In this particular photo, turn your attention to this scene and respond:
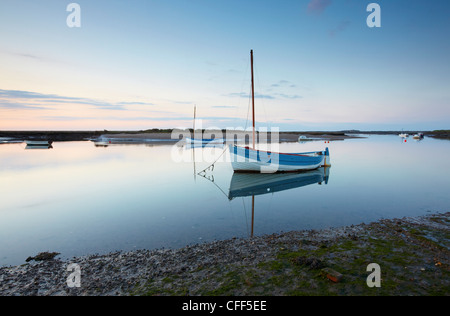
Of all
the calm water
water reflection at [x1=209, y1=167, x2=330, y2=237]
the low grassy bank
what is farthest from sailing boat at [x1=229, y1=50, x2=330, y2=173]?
the low grassy bank

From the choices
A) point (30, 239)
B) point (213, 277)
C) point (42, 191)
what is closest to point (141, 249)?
point (213, 277)

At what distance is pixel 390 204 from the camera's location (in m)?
14.5

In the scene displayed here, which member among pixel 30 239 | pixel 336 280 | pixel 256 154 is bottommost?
pixel 30 239

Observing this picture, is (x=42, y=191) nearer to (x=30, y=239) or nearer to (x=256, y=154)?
(x=30, y=239)

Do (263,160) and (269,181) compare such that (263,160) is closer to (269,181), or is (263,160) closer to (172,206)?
(269,181)

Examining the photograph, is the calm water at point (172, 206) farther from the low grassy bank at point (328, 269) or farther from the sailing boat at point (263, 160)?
the sailing boat at point (263, 160)

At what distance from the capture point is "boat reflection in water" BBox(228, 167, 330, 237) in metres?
18.3

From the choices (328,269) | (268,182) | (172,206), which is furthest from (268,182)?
(328,269)

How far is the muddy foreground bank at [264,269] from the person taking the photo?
5.86 m

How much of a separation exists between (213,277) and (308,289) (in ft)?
8.23

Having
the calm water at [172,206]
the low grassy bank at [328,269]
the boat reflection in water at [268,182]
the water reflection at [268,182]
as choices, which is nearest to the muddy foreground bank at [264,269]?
the low grassy bank at [328,269]

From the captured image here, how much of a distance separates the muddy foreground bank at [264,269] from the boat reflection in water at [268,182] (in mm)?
6372

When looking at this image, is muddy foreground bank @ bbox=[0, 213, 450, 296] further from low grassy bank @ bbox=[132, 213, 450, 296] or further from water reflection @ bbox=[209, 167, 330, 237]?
water reflection @ bbox=[209, 167, 330, 237]

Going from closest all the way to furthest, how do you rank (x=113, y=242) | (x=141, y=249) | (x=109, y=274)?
(x=109, y=274)
(x=141, y=249)
(x=113, y=242)
